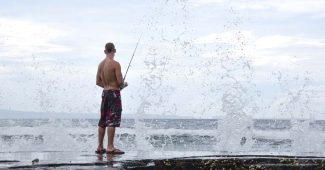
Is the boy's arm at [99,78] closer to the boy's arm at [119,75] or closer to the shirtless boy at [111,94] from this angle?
the shirtless boy at [111,94]

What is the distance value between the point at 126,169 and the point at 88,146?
7075 mm

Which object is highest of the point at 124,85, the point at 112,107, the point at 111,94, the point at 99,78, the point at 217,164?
the point at 99,78

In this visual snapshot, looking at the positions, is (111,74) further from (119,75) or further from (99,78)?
(99,78)

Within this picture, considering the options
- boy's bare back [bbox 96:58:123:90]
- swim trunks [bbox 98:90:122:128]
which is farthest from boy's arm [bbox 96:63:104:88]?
swim trunks [bbox 98:90:122:128]

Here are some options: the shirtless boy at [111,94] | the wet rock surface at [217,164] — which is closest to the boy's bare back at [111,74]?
the shirtless boy at [111,94]

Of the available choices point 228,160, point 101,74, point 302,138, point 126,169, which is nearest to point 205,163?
point 228,160

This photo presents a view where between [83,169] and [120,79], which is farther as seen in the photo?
[120,79]

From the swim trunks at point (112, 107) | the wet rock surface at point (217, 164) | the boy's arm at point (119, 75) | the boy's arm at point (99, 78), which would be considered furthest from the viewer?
the boy's arm at point (99, 78)

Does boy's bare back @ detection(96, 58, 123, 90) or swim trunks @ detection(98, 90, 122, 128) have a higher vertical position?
boy's bare back @ detection(96, 58, 123, 90)

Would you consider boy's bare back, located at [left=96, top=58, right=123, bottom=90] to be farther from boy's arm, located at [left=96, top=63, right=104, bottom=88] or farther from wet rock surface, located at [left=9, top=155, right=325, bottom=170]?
wet rock surface, located at [left=9, top=155, right=325, bottom=170]

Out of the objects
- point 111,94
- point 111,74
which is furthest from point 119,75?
point 111,94

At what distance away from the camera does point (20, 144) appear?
1355 cm

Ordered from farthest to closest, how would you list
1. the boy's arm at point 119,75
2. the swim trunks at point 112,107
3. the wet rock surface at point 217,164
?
the swim trunks at point 112,107, the boy's arm at point 119,75, the wet rock surface at point 217,164

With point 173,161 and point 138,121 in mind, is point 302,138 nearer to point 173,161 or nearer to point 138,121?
point 138,121
